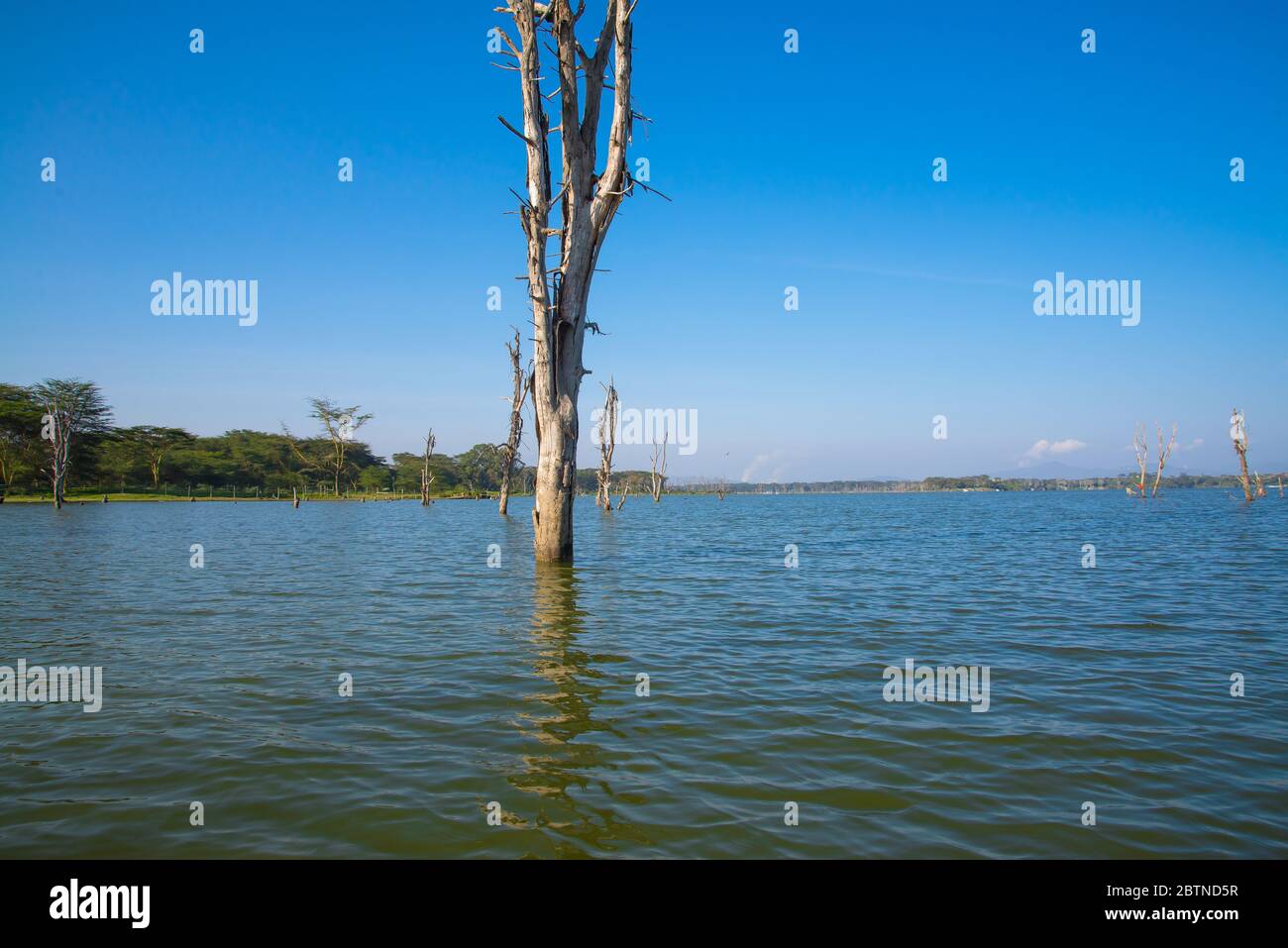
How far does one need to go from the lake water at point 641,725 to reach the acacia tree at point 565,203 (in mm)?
3436

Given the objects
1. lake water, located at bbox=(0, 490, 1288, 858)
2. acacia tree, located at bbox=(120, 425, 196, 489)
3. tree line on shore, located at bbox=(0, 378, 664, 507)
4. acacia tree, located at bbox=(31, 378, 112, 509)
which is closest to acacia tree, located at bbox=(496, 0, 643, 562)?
lake water, located at bbox=(0, 490, 1288, 858)

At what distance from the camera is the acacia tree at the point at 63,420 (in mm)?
59062

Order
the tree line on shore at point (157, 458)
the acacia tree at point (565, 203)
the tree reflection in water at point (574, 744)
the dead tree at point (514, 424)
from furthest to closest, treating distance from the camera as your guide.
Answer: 1. the tree line on shore at point (157, 458)
2. the dead tree at point (514, 424)
3. the acacia tree at point (565, 203)
4. the tree reflection in water at point (574, 744)

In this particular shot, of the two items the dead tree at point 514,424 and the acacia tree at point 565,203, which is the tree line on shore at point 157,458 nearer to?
the dead tree at point 514,424

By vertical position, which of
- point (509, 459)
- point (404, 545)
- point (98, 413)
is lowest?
point (404, 545)

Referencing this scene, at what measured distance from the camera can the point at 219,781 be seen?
477 centimetres

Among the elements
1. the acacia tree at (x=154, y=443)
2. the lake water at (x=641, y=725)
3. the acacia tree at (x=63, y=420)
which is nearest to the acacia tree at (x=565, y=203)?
the lake water at (x=641, y=725)

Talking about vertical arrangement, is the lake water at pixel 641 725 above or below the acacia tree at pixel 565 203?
below

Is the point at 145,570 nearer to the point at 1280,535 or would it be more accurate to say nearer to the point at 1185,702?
the point at 1185,702

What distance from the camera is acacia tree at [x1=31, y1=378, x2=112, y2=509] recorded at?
59062 millimetres

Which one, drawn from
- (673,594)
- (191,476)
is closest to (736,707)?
(673,594)

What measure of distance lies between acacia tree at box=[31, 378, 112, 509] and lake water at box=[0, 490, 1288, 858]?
5907 cm

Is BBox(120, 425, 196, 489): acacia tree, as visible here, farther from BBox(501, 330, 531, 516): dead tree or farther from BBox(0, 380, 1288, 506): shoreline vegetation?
BBox(501, 330, 531, 516): dead tree
